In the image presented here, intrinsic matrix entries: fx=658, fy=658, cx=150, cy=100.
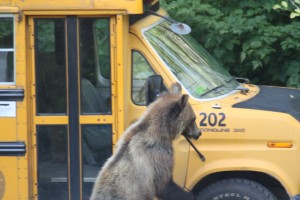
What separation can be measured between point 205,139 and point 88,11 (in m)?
1.41

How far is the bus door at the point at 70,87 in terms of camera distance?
534cm

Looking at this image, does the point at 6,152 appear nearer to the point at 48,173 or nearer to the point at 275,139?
the point at 48,173

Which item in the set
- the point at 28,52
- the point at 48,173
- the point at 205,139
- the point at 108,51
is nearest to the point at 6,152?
the point at 48,173

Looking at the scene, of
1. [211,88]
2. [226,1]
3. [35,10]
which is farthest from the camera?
[226,1]

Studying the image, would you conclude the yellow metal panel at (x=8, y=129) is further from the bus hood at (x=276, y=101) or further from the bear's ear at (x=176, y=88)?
the bus hood at (x=276, y=101)

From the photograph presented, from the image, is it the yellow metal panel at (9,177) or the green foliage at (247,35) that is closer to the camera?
the yellow metal panel at (9,177)

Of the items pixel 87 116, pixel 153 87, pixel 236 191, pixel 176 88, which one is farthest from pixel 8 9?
pixel 236 191

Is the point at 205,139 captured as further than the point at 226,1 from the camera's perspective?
No

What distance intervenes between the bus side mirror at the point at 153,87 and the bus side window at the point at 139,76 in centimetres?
25

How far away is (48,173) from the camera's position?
17.8ft

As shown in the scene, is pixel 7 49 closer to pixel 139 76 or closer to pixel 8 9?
pixel 8 9

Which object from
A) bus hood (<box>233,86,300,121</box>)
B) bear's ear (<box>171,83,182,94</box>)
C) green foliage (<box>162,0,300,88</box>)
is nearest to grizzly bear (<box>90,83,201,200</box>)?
bear's ear (<box>171,83,182,94</box>)

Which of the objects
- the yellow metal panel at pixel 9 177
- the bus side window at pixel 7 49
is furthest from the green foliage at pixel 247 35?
the yellow metal panel at pixel 9 177

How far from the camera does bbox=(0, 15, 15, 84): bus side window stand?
5316 millimetres
